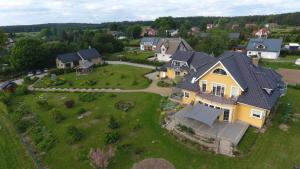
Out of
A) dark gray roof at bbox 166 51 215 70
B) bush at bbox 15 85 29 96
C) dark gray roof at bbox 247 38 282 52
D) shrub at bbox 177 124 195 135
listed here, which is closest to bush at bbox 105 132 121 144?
shrub at bbox 177 124 195 135

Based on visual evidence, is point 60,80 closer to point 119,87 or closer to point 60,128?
point 119,87

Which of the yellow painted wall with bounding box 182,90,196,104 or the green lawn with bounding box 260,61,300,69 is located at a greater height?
the green lawn with bounding box 260,61,300,69

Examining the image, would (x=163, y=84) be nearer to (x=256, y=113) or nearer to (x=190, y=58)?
(x=190, y=58)

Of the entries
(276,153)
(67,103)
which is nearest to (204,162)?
(276,153)

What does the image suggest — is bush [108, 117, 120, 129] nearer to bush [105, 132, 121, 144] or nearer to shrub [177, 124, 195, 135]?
bush [105, 132, 121, 144]

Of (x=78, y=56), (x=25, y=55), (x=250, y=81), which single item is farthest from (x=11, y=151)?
(x=78, y=56)

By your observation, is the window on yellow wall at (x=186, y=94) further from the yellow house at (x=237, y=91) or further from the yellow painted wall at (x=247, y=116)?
the yellow painted wall at (x=247, y=116)
